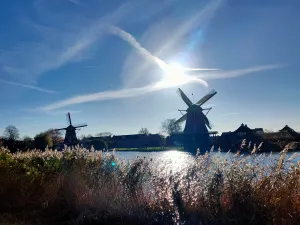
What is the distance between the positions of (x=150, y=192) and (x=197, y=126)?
48885 mm

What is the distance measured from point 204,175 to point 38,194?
4313 millimetres

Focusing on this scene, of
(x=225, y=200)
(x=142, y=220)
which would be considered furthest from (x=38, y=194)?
(x=225, y=200)

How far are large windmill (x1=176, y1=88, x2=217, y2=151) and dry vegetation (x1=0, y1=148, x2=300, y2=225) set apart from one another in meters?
46.6

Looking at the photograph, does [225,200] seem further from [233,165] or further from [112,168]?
[112,168]

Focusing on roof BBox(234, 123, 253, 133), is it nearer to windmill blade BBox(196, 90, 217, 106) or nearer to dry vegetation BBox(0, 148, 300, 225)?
windmill blade BBox(196, 90, 217, 106)

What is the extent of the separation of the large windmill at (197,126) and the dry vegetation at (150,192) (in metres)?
46.6

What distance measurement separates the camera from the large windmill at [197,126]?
5384cm

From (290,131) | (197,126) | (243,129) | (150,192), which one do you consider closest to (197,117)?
(197,126)

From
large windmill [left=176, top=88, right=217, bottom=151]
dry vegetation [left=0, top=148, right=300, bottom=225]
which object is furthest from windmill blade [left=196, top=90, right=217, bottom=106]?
dry vegetation [left=0, top=148, right=300, bottom=225]

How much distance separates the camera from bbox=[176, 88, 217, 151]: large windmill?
53.8 metres

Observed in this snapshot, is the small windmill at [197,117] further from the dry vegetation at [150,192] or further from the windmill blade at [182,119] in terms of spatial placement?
the dry vegetation at [150,192]

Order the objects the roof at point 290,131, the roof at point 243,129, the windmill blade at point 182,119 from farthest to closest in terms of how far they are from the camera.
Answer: the windmill blade at point 182,119, the roof at point 243,129, the roof at point 290,131

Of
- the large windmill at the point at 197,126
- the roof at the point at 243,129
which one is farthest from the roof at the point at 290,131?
the large windmill at the point at 197,126

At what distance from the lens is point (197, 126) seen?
54.1 m
